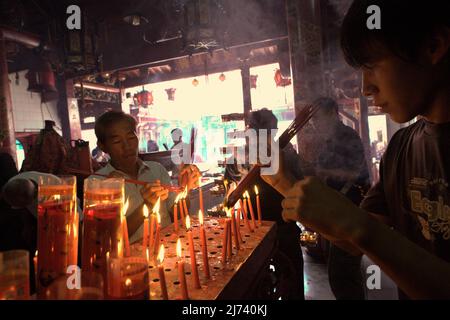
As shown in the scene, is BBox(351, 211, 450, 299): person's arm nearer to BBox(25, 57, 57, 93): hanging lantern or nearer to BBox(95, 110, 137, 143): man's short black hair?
BBox(95, 110, 137, 143): man's short black hair

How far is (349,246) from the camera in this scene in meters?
1.54

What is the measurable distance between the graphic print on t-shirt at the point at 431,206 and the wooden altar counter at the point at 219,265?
86 cm

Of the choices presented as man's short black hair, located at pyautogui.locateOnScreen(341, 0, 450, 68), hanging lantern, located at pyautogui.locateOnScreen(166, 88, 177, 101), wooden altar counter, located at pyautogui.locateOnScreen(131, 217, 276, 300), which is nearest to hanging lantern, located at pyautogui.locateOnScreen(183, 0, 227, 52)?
wooden altar counter, located at pyautogui.locateOnScreen(131, 217, 276, 300)

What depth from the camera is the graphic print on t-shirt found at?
1284 mm

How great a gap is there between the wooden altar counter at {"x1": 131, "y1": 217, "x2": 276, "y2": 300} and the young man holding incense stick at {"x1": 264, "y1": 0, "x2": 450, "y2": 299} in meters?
0.43

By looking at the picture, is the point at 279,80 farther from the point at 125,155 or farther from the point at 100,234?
the point at 100,234

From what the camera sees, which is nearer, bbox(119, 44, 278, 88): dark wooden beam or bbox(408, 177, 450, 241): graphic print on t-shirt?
bbox(408, 177, 450, 241): graphic print on t-shirt

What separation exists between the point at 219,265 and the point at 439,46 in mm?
1343

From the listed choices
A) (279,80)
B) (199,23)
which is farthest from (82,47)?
(279,80)

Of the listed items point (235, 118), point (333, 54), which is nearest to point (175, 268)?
point (333, 54)

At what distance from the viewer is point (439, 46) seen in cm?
112

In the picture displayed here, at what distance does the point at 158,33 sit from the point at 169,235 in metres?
5.10

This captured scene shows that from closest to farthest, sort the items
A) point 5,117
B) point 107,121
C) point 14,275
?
point 14,275, point 107,121, point 5,117
